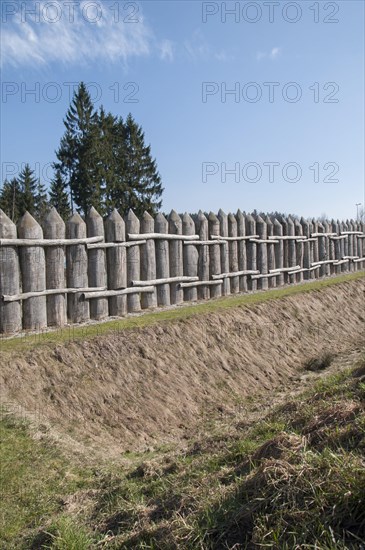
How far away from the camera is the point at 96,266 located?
9258mm

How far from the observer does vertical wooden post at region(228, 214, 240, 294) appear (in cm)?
1359

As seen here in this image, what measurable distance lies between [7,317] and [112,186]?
36074 millimetres

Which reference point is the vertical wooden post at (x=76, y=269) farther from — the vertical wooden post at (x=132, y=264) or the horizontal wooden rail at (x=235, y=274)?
the horizontal wooden rail at (x=235, y=274)

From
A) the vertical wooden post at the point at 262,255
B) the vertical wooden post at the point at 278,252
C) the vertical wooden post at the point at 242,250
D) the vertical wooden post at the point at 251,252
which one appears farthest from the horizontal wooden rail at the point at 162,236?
the vertical wooden post at the point at 278,252

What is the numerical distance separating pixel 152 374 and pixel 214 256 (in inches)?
225

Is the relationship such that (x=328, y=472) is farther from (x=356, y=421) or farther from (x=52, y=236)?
(x=52, y=236)

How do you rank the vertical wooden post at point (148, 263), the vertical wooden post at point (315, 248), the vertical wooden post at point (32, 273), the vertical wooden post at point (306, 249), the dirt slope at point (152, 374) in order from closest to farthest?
the dirt slope at point (152, 374), the vertical wooden post at point (32, 273), the vertical wooden post at point (148, 263), the vertical wooden post at point (306, 249), the vertical wooden post at point (315, 248)

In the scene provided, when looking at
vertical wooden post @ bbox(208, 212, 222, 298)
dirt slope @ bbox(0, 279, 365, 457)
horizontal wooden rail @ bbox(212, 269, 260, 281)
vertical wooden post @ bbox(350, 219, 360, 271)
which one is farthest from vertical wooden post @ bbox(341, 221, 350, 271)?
dirt slope @ bbox(0, 279, 365, 457)

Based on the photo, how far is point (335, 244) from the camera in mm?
20125

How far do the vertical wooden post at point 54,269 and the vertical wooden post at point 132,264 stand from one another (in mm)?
1735

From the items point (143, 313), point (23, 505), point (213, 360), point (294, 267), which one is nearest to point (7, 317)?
point (143, 313)

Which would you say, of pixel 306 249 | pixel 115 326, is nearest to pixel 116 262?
pixel 115 326

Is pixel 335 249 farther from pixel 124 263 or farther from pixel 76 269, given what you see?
pixel 76 269

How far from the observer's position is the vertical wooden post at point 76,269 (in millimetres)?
8867
